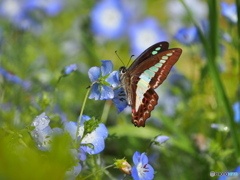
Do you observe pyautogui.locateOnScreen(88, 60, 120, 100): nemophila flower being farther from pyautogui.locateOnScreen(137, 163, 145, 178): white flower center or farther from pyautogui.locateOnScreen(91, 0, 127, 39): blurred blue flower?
pyautogui.locateOnScreen(91, 0, 127, 39): blurred blue flower

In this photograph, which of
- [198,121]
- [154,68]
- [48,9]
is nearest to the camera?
[154,68]

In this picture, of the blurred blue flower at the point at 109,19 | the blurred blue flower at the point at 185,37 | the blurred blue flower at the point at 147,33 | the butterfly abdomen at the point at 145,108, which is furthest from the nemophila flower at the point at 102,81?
the blurred blue flower at the point at 147,33

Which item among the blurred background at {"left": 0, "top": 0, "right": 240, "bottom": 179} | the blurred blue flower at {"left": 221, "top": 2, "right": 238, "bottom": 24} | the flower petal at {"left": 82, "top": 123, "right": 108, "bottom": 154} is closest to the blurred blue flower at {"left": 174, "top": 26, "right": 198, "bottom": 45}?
the blurred background at {"left": 0, "top": 0, "right": 240, "bottom": 179}

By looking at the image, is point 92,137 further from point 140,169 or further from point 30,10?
point 30,10

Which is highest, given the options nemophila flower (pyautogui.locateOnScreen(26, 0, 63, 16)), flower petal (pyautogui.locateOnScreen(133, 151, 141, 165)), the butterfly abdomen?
nemophila flower (pyautogui.locateOnScreen(26, 0, 63, 16))

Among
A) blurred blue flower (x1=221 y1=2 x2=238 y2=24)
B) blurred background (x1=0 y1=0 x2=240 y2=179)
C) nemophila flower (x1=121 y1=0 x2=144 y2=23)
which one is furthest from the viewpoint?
nemophila flower (x1=121 y1=0 x2=144 y2=23)

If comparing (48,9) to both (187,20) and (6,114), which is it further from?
(6,114)

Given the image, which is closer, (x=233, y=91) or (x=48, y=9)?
(x=233, y=91)

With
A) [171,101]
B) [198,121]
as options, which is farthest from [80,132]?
[171,101]
